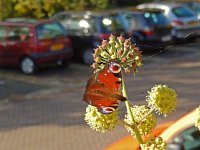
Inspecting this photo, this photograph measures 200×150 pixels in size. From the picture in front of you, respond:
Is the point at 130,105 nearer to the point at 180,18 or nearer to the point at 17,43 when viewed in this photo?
the point at 17,43

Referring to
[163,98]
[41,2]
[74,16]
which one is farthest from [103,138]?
[74,16]

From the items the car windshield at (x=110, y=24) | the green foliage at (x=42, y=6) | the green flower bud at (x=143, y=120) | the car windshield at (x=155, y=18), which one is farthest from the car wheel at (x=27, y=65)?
the green flower bud at (x=143, y=120)

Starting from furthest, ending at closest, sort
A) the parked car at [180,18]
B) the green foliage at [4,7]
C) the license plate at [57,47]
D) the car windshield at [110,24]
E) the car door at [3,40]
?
the parked car at [180,18], the car windshield at [110,24], the green foliage at [4,7], the car door at [3,40], the license plate at [57,47]

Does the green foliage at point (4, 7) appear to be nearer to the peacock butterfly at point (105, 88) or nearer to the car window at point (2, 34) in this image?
the car window at point (2, 34)

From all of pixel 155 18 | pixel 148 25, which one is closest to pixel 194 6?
pixel 155 18

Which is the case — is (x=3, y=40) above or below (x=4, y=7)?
below
